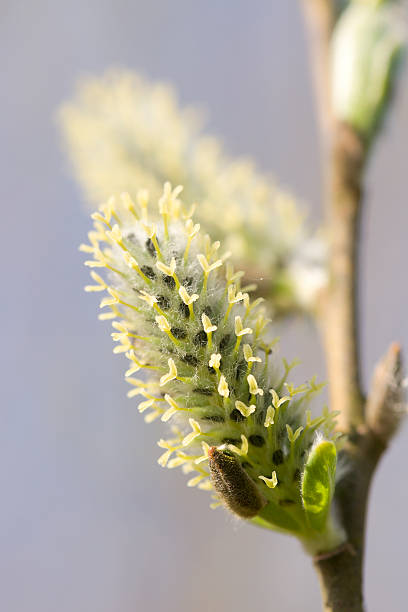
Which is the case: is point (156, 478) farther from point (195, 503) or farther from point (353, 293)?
point (353, 293)

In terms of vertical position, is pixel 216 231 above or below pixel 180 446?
above

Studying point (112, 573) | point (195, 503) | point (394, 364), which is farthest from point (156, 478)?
point (394, 364)

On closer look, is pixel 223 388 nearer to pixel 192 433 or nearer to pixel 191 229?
pixel 192 433

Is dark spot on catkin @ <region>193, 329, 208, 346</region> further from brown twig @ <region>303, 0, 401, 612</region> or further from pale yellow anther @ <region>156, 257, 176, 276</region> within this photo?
brown twig @ <region>303, 0, 401, 612</region>

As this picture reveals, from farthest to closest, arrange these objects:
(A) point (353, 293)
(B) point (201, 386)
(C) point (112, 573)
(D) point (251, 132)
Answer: (D) point (251, 132) → (C) point (112, 573) → (A) point (353, 293) → (B) point (201, 386)

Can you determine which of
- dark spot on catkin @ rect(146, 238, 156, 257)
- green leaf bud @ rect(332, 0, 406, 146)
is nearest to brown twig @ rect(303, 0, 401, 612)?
green leaf bud @ rect(332, 0, 406, 146)

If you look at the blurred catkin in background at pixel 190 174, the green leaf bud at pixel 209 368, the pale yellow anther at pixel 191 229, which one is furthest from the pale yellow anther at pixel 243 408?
the blurred catkin in background at pixel 190 174

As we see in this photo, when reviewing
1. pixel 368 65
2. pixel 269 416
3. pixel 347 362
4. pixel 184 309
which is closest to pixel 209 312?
pixel 184 309
